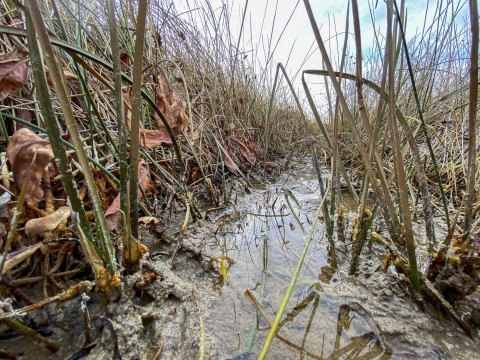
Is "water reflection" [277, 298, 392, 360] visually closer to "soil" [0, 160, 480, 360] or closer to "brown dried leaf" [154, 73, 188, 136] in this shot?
"soil" [0, 160, 480, 360]

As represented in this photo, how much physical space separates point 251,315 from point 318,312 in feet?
0.62

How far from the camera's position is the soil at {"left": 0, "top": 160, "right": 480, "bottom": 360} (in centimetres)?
62

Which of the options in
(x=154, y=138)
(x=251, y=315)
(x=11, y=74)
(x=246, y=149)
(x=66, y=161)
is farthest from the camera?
(x=246, y=149)

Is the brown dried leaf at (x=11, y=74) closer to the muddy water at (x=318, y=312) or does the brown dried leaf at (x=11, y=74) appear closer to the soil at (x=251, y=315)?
the soil at (x=251, y=315)

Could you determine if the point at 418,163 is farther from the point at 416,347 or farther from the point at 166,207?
the point at 166,207

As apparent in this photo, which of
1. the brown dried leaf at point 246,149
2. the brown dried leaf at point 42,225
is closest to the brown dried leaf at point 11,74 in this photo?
the brown dried leaf at point 42,225

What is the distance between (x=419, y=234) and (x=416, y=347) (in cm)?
71

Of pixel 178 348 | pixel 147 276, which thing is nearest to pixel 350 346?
pixel 178 348

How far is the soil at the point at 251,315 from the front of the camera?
622 millimetres

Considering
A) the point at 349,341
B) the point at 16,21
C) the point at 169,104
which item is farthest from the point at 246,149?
the point at 349,341

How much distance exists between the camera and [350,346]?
0.65 m

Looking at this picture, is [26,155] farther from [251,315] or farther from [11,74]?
[251,315]

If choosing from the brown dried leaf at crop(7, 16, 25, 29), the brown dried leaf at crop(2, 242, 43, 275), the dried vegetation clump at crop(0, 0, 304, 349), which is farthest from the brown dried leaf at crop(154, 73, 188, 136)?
the brown dried leaf at crop(7, 16, 25, 29)

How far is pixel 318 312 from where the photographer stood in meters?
0.75
